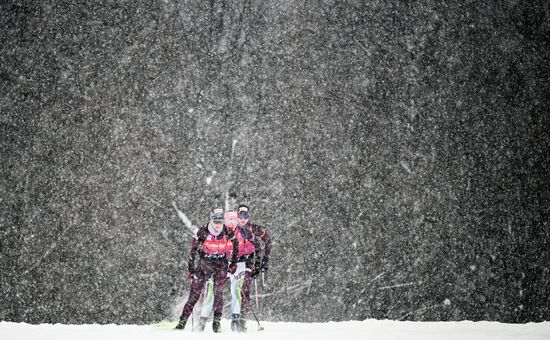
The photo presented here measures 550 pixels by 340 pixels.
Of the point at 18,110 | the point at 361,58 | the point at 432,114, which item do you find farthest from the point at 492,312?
the point at 18,110

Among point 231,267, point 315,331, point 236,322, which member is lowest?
point 315,331

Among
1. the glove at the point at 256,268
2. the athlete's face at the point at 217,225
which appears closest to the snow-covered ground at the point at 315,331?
the glove at the point at 256,268

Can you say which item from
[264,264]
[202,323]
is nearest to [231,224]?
[264,264]

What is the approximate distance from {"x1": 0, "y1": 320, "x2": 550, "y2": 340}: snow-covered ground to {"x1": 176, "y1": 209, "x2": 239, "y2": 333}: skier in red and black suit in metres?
0.07

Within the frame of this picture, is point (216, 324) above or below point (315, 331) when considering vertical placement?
above

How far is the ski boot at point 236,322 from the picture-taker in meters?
1.27

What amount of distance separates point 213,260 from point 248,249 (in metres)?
0.10

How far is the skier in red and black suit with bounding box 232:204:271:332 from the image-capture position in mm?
1272

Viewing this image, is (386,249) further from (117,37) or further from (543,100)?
(117,37)

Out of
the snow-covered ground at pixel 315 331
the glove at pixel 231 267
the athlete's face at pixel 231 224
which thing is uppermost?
Result: the athlete's face at pixel 231 224

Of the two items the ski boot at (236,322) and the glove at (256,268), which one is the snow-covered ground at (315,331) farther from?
the glove at (256,268)

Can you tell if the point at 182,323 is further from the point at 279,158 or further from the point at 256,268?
the point at 279,158

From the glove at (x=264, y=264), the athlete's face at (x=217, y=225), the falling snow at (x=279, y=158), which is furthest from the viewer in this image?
the falling snow at (x=279, y=158)

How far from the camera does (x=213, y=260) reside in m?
1.23
